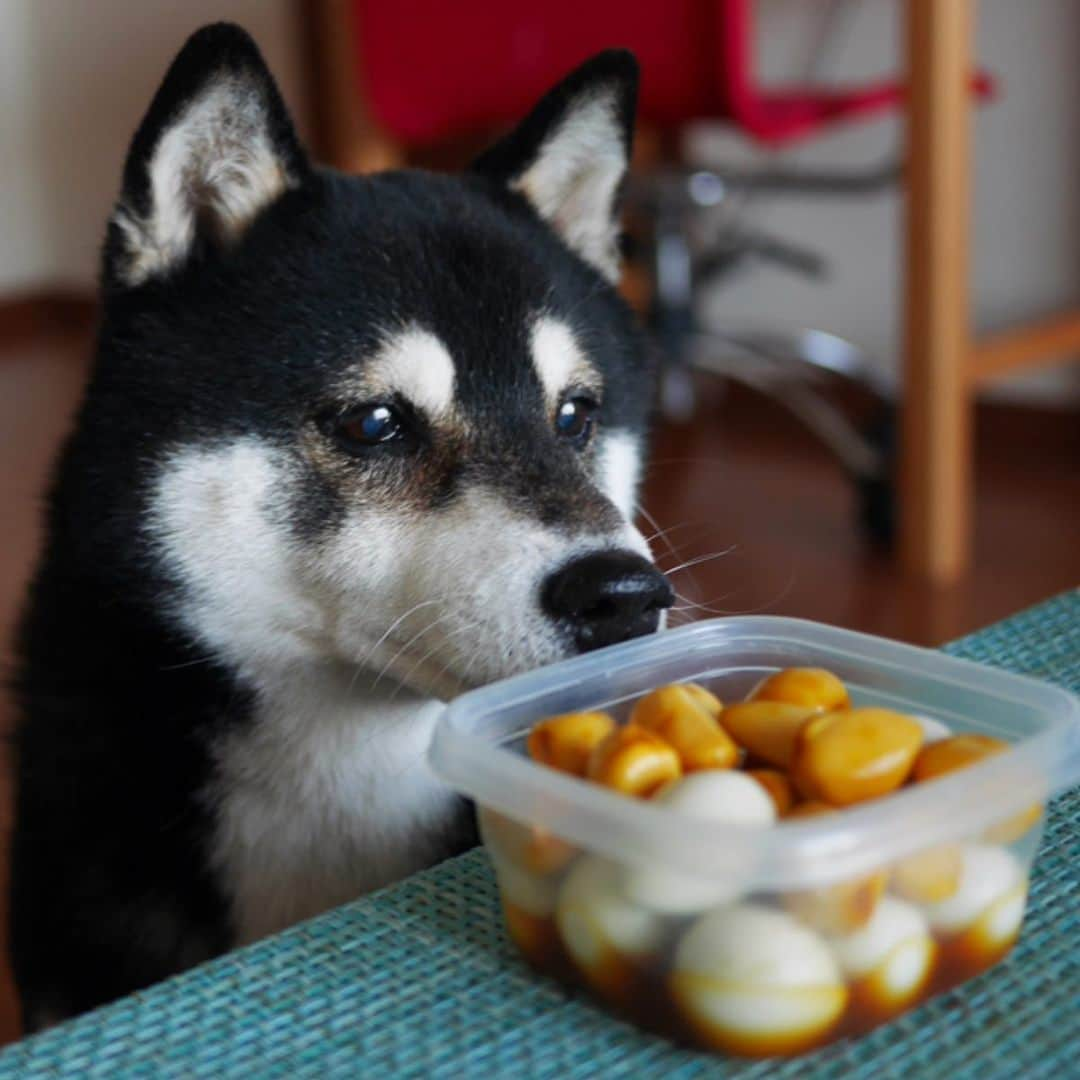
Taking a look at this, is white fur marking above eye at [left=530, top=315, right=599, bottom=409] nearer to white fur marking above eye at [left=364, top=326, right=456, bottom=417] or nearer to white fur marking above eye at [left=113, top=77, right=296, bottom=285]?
white fur marking above eye at [left=364, top=326, right=456, bottom=417]

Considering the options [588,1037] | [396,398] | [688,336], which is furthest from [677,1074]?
[688,336]

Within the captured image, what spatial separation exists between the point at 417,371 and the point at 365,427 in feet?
0.17

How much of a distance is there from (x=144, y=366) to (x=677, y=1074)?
→ 2.07 feet

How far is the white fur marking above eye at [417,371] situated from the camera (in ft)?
3.26

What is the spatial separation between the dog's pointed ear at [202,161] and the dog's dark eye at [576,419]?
244mm

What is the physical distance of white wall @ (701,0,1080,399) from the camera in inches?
112

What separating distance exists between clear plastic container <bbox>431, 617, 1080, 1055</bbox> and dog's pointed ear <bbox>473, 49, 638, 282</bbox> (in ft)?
2.18

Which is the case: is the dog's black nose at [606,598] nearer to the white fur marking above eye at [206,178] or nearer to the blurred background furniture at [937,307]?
the white fur marking above eye at [206,178]

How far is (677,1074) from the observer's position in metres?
0.54

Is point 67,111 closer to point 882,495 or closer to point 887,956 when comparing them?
point 882,495

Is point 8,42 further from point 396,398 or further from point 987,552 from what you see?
point 396,398

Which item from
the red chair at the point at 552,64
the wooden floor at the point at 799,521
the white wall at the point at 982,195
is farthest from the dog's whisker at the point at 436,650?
the white wall at the point at 982,195

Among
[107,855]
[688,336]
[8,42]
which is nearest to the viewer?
[107,855]

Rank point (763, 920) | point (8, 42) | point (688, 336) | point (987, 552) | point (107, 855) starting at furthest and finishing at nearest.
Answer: point (8, 42)
point (688, 336)
point (987, 552)
point (107, 855)
point (763, 920)
